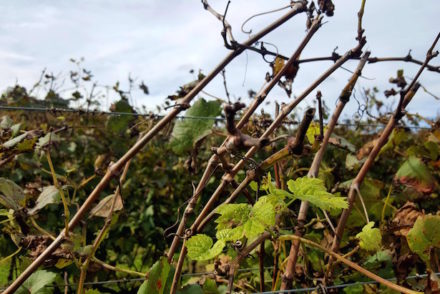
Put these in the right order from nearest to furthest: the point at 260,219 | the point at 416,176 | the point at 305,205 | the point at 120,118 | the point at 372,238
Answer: the point at 260,219 → the point at 372,238 → the point at 305,205 → the point at 416,176 → the point at 120,118

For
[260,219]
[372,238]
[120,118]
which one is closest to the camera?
[260,219]

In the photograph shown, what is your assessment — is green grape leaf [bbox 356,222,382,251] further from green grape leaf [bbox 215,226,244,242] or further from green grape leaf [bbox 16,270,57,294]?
green grape leaf [bbox 16,270,57,294]

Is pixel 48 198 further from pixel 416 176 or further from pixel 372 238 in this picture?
pixel 416 176

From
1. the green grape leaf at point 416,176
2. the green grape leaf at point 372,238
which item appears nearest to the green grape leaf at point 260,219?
the green grape leaf at point 372,238

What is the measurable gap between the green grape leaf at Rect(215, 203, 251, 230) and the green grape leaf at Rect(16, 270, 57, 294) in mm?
646

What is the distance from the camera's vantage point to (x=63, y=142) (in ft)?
11.2

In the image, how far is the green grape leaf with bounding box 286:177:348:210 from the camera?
3.00 ft

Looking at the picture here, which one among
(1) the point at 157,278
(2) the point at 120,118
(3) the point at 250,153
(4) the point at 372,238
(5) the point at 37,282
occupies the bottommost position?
(5) the point at 37,282

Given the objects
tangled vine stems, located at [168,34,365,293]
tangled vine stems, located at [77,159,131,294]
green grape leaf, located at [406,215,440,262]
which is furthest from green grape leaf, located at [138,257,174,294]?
green grape leaf, located at [406,215,440,262]

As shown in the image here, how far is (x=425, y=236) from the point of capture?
4.25 ft

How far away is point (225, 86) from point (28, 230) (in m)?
0.75

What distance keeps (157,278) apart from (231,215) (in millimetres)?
252

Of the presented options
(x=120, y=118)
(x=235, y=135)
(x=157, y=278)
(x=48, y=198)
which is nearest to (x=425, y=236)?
(x=157, y=278)

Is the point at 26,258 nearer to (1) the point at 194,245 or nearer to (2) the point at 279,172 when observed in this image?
(1) the point at 194,245
